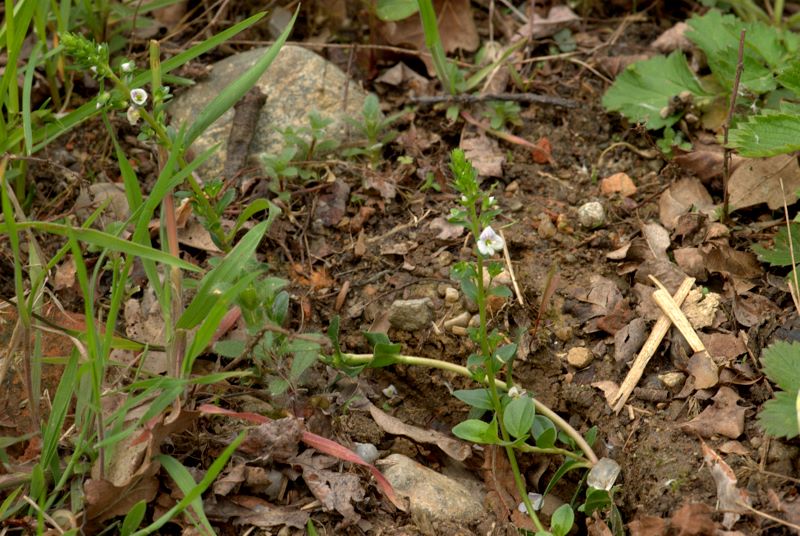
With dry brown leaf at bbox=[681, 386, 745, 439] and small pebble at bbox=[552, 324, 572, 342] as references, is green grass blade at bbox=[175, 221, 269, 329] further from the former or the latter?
dry brown leaf at bbox=[681, 386, 745, 439]

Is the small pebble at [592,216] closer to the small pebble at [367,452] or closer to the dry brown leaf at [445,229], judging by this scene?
the dry brown leaf at [445,229]

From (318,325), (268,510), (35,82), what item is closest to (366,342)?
(318,325)

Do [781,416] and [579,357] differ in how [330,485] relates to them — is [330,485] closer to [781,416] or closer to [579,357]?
[579,357]

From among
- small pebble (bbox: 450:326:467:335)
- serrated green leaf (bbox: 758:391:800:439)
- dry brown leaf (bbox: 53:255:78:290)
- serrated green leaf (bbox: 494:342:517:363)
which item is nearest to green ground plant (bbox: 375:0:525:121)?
small pebble (bbox: 450:326:467:335)

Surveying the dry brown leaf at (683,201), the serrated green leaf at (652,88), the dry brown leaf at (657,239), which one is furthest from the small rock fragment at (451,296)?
the serrated green leaf at (652,88)

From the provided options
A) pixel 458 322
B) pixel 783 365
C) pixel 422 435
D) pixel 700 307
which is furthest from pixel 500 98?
pixel 783 365
